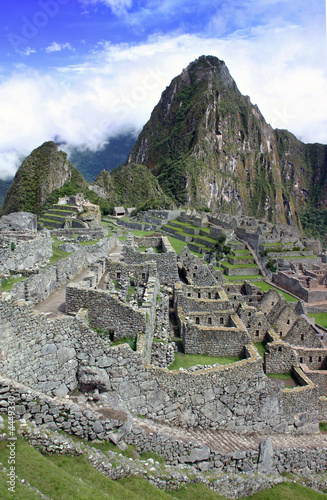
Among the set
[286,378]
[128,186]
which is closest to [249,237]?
[286,378]

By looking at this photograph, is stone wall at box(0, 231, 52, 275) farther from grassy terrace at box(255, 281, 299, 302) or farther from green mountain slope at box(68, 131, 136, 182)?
green mountain slope at box(68, 131, 136, 182)

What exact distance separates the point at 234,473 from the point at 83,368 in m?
5.08

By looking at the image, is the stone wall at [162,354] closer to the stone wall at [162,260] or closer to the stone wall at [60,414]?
the stone wall at [60,414]

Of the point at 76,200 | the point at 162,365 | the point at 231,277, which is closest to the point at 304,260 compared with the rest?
the point at 231,277

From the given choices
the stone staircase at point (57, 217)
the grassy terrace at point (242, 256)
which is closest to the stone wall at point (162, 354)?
the stone staircase at point (57, 217)

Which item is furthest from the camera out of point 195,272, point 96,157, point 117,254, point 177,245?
point 96,157

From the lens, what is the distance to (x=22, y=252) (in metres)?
10.9

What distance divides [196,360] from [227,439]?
2.46 meters

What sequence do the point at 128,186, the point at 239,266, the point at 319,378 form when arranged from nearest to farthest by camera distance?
the point at 319,378 → the point at 239,266 → the point at 128,186

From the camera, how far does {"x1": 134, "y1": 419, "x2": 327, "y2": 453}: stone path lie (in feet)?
30.4

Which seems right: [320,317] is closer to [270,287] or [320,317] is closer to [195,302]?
[270,287]

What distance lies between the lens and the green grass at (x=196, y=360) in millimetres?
11587

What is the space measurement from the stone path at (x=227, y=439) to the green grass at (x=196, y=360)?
6.42ft

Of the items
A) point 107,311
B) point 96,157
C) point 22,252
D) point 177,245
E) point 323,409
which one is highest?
point 96,157
